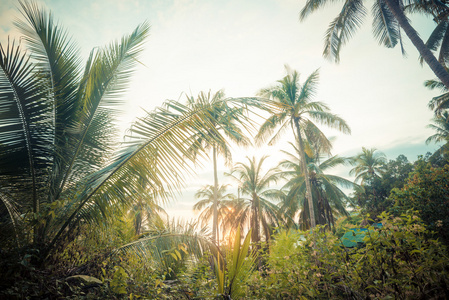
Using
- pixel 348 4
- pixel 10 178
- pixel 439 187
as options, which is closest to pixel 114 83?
pixel 10 178

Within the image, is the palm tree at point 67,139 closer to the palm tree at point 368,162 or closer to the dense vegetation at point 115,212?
the dense vegetation at point 115,212

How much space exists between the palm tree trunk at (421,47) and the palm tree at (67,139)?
26.8ft

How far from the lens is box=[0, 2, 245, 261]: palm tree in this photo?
2861 mm

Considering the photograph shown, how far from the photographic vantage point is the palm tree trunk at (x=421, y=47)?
21.0 feet

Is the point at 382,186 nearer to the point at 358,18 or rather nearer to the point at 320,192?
the point at 320,192

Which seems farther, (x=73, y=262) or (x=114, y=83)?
(x=114, y=83)

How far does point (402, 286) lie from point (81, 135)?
4773 mm

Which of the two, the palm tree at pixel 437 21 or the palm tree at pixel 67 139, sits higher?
the palm tree at pixel 437 21

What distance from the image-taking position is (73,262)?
317 cm

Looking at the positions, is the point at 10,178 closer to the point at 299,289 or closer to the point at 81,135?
the point at 81,135

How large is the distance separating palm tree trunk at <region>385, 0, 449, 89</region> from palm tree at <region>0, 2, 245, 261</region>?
817 centimetres

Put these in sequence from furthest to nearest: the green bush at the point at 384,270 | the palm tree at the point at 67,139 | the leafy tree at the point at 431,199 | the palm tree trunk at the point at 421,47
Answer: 1. the palm tree trunk at the point at 421,47
2. the leafy tree at the point at 431,199
3. the palm tree at the point at 67,139
4. the green bush at the point at 384,270

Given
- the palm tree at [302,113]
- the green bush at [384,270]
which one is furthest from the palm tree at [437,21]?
the green bush at [384,270]

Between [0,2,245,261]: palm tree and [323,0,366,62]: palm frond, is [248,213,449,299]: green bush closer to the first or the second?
[0,2,245,261]: palm tree
